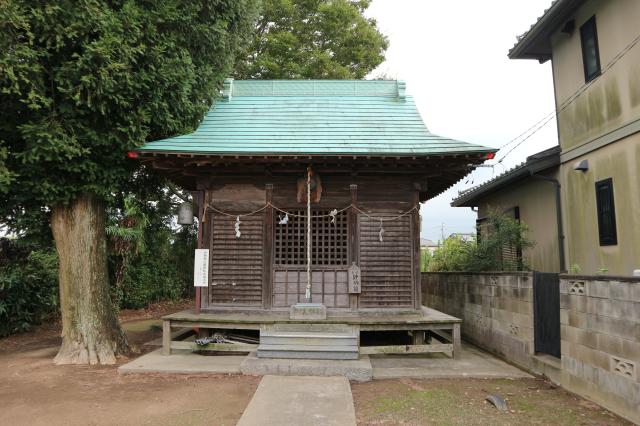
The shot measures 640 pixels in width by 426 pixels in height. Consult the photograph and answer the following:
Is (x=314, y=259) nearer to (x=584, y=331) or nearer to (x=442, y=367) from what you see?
(x=442, y=367)

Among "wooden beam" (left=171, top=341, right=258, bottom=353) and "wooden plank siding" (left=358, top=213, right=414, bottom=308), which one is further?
"wooden plank siding" (left=358, top=213, right=414, bottom=308)

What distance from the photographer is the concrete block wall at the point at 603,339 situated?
4.76 m

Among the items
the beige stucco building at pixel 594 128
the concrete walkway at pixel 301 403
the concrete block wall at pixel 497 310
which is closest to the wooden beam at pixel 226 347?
the concrete walkway at pixel 301 403

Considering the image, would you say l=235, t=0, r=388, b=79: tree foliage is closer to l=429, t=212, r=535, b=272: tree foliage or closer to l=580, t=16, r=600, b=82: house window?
l=580, t=16, r=600, b=82: house window

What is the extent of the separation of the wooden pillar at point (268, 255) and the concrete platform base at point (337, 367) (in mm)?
1231

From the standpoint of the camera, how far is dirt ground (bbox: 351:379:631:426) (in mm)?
5020

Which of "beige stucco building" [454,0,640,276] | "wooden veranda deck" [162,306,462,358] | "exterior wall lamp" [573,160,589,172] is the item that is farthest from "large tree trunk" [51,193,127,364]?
"exterior wall lamp" [573,160,589,172]

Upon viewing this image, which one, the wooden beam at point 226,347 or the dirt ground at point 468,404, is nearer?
the dirt ground at point 468,404

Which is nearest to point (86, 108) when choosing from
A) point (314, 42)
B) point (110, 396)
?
point (110, 396)

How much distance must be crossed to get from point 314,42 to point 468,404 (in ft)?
57.0

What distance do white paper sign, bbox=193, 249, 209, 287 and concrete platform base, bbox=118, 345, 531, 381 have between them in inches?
54.7

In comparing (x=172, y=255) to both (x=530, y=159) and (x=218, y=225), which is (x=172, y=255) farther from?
(x=530, y=159)

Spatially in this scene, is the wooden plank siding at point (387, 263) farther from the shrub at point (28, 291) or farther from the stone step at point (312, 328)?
the shrub at point (28, 291)

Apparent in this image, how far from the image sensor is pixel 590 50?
9.73m
